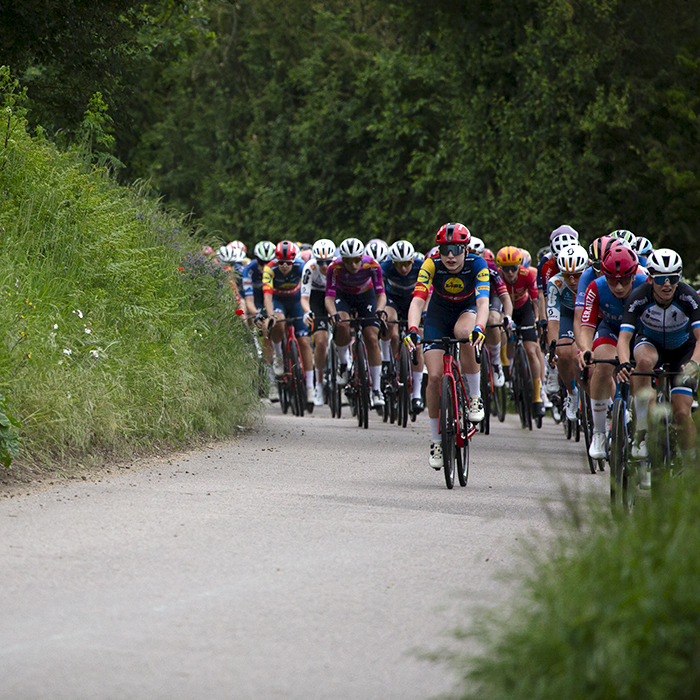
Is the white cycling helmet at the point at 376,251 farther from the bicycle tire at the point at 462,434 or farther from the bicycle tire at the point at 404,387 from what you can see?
the bicycle tire at the point at 462,434

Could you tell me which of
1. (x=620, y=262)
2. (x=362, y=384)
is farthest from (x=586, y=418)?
(x=362, y=384)

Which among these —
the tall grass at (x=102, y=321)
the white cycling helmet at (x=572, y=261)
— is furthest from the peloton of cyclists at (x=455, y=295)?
the tall grass at (x=102, y=321)

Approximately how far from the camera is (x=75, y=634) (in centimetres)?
554

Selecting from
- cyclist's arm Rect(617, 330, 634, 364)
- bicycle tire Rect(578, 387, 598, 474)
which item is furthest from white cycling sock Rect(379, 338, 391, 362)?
cyclist's arm Rect(617, 330, 634, 364)

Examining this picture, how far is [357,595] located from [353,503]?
3.08m

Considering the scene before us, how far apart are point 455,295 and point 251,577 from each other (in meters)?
→ 5.41

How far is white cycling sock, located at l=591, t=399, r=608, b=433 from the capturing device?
1092 cm

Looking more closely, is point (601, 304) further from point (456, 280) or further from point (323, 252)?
point (323, 252)

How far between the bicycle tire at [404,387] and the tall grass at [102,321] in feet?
7.63

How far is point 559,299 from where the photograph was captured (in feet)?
45.9

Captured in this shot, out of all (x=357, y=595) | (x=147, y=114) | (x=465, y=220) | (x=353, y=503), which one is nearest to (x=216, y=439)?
(x=353, y=503)

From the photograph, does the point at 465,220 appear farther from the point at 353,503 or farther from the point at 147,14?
the point at 353,503

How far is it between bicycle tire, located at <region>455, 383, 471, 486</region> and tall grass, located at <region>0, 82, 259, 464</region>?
9.13 ft

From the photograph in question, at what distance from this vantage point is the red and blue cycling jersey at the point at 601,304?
432 inches
